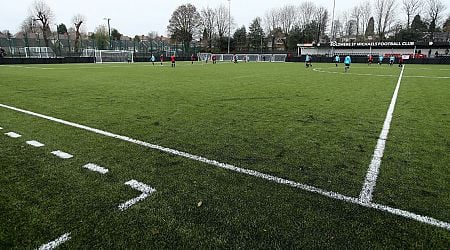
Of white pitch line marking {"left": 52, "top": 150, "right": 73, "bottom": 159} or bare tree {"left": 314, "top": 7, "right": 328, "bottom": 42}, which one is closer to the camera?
white pitch line marking {"left": 52, "top": 150, "right": 73, "bottom": 159}

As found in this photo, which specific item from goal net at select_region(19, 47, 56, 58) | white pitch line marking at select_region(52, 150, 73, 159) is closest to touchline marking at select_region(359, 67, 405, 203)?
white pitch line marking at select_region(52, 150, 73, 159)

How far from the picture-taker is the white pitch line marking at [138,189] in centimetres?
295

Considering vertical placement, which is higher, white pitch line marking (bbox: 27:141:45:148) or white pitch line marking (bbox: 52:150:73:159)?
white pitch line marking (bbox: 27:141:45:148)

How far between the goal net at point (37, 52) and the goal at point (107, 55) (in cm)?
496

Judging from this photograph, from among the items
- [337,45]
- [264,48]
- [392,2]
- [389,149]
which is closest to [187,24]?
[264,48]

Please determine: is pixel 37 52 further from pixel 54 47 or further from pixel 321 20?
pixel 321 20

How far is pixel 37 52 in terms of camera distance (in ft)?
147

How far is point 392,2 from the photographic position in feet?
287

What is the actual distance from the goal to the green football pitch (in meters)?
42.9

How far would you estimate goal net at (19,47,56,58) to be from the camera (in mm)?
44000

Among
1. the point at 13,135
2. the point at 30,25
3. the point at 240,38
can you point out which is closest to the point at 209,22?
the point at 240,38

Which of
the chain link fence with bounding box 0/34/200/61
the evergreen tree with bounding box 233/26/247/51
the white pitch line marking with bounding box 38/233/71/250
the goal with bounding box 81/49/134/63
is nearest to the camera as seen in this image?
the white pitch line marking with bounding box 38/233/71/250

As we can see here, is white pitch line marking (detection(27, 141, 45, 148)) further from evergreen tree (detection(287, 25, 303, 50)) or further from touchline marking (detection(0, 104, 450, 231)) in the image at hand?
evergreen tree (detection(287, 25, 303, 50))

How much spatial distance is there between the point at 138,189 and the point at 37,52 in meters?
51.2
